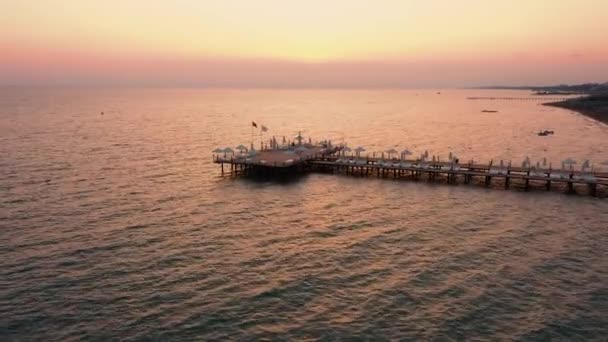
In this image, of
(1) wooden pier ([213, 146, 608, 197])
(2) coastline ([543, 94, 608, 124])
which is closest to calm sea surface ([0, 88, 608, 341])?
(1) wooden pier ([213, 146, 608, 197])

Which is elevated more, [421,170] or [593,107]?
[593,107]

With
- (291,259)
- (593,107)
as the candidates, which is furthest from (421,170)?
(593,107)

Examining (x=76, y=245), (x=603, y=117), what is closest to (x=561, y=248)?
(x=76, y=245)

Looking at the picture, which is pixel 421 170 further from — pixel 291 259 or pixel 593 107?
pixel 593 107

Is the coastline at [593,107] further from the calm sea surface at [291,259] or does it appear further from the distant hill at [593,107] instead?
the calm sea surface at [291,259]

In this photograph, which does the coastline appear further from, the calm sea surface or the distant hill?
the calm sea surface

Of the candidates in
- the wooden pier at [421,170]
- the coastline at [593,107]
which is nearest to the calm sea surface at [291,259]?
the wooden pier at [421,170]

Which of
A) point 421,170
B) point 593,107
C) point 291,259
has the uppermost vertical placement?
point 593,107
